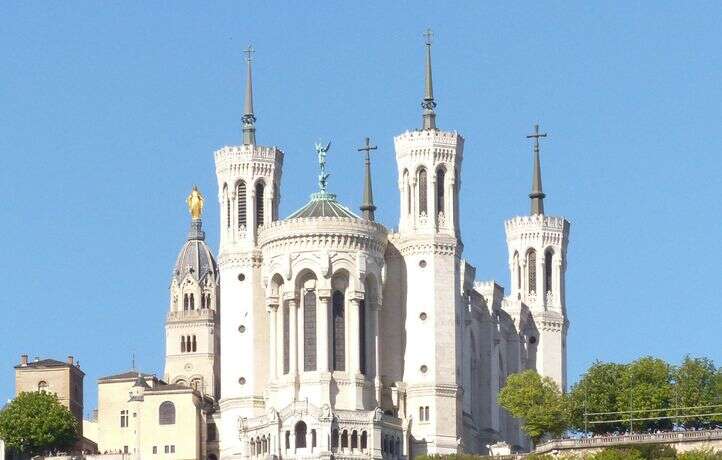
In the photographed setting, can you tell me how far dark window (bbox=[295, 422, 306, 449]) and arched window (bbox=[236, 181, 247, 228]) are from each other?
18724 millimetres

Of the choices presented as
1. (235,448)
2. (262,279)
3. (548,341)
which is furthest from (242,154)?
(548,341)

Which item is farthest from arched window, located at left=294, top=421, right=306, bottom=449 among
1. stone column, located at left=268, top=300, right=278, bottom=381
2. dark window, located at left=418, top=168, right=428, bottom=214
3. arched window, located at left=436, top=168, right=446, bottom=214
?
arched window, located at left=436, top=168, right=446, bottom=214

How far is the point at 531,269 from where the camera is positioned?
198 meters

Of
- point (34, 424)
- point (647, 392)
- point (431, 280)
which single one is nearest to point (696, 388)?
point (647, 392)

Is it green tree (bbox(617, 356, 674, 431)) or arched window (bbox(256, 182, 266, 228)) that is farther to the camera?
arched window (bbox(256, 182, 266, 228))

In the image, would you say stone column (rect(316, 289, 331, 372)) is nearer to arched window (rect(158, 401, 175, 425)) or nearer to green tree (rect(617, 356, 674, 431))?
arched window (rect(158, 401, 175, 425))

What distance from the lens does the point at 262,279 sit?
561ft

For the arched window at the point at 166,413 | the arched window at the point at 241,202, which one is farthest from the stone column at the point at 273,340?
the arched window at the point at 166,413

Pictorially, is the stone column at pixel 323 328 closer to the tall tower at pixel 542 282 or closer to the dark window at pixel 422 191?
the dark window at pixel 422 191

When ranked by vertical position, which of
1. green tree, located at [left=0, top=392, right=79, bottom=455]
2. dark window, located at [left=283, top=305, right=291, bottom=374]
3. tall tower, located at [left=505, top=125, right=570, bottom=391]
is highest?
tall tower, located at [left=505, top=125, right=570, bottom=391]

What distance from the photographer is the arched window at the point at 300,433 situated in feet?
531

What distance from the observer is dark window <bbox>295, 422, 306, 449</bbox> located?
162 metres

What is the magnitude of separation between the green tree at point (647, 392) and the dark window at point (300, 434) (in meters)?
21.6

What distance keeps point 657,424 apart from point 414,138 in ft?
91.7
